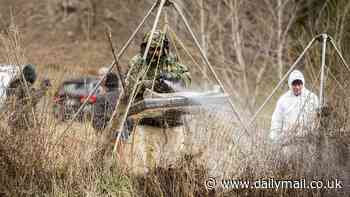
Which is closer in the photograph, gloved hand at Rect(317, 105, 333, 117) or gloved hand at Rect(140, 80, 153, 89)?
gloved hand at Rect(317, 105, 333, 117)

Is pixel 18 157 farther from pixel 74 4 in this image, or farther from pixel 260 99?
pixel 74 4

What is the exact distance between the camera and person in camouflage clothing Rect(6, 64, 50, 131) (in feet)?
13.6

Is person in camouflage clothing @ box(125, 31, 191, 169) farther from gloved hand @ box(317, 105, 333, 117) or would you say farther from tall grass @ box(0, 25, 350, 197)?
gloved hand @ box(317, 105, 333, 117)

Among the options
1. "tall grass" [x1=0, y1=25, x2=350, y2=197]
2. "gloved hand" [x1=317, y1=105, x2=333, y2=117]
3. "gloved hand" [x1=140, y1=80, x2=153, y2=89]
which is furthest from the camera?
"gloved hand" [x1=140, y1=80, x2=153, y2=89]

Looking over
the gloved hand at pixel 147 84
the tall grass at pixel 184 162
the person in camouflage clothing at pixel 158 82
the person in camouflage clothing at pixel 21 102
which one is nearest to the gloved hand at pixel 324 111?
the tall grass at pixel 184 162

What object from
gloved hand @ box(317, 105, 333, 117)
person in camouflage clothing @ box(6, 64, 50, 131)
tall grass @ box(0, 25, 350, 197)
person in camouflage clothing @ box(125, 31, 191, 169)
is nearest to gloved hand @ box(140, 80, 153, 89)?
person in camouflage clothing @ box(125, 31, 191, 169)

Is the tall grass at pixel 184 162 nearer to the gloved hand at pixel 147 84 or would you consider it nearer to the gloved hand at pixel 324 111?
the gloved hand at pixel 324 111

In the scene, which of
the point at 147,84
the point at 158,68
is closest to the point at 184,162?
the point at 147,84

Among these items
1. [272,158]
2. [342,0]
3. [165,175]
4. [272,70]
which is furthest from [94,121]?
[272,70]

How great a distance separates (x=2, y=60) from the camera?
15.1ft

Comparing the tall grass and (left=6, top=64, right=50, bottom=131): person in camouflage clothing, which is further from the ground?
(left=6, top=64, right=50, bottom=131): person in camouflage clothing

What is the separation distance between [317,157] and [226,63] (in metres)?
8.47

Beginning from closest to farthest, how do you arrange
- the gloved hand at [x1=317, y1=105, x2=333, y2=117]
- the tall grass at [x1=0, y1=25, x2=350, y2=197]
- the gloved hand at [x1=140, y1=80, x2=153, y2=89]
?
the tall grass at [x1=0, y1=25, x2=350, y2=197] < the gloved hand at [x1=317, y1=105, x2=333, y2=117] < the gloved hand at [x1=140, y1=80, x2=153, y2=89]

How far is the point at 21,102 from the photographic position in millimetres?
4371
